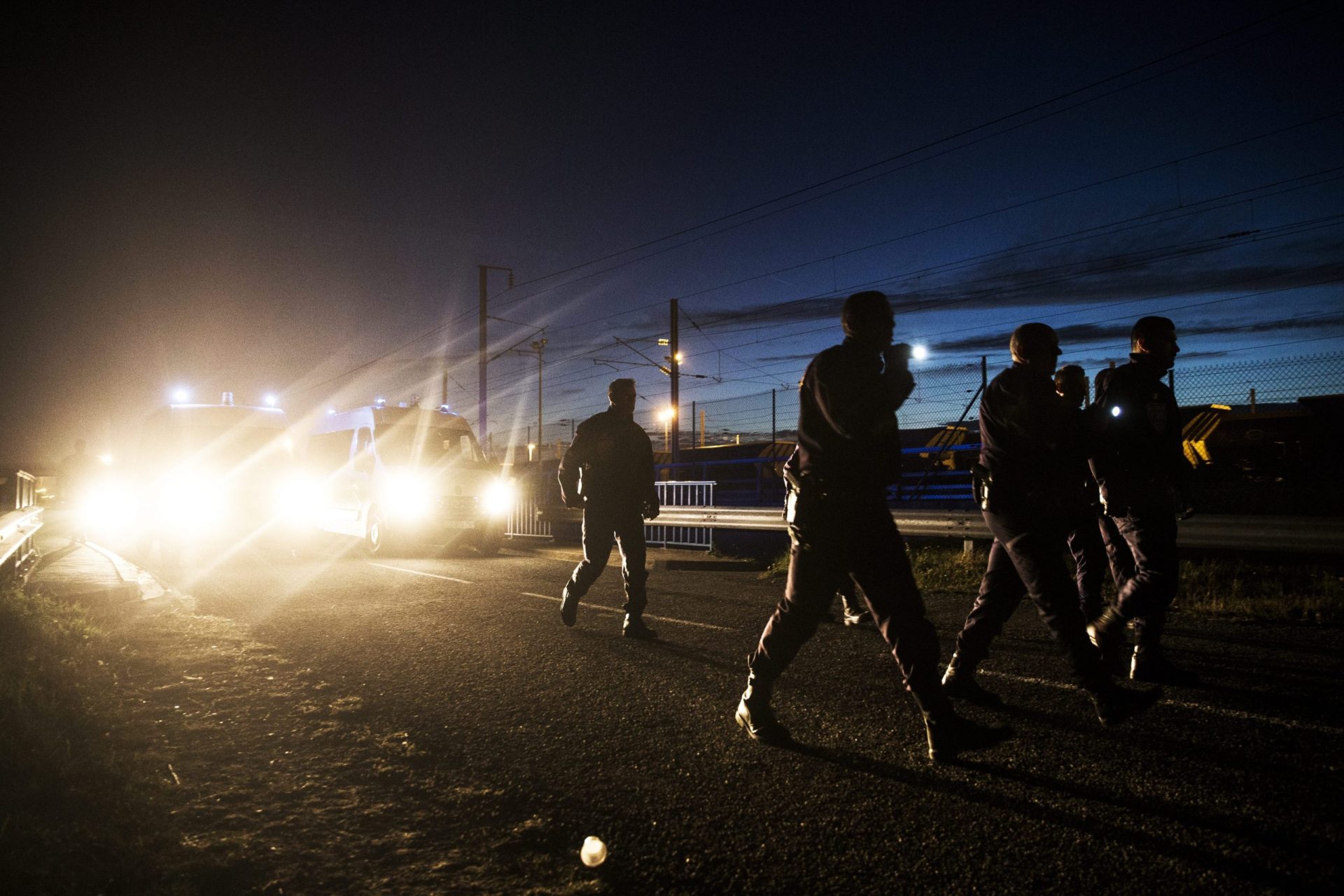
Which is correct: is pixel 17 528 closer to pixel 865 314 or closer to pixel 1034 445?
pixel 865 314

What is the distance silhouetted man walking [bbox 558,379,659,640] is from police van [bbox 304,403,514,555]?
773 cm

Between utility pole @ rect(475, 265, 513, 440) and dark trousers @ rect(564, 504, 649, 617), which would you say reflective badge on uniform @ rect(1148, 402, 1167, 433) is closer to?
dark trousers @ rect(564, 504, 649, 617)

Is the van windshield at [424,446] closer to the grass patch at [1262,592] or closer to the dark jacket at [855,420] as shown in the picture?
the grass patch at [1262,592]

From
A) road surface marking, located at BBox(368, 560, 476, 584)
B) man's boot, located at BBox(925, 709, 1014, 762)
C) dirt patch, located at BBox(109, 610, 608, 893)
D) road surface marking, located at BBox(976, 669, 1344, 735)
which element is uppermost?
man's boot, located at BBox(925, 709, 1014, 762)

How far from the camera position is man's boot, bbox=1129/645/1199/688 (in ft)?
13.4

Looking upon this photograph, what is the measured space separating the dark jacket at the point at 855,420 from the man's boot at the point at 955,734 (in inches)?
34.8

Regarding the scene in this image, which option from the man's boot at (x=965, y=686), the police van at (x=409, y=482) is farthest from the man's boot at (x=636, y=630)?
the police van at (x=409, y=482)

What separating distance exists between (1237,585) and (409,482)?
1101 cm

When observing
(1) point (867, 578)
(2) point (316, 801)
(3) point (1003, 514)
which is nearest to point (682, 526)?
(3) point (1003, 514)

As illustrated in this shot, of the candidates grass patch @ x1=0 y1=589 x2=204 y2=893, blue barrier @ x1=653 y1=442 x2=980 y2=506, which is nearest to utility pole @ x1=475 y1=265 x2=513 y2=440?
blue barrier @ x1=653 y1=442 x2=980 y2=506

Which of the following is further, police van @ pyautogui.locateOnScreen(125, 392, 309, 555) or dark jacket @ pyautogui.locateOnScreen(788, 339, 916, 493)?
police van @ pyautogui.locateOnScreen(125, 392, 309, 555)

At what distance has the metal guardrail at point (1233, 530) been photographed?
19.0ft

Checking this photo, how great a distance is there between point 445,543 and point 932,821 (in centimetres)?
1200

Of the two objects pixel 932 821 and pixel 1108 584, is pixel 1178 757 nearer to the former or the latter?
pixel 932 821
